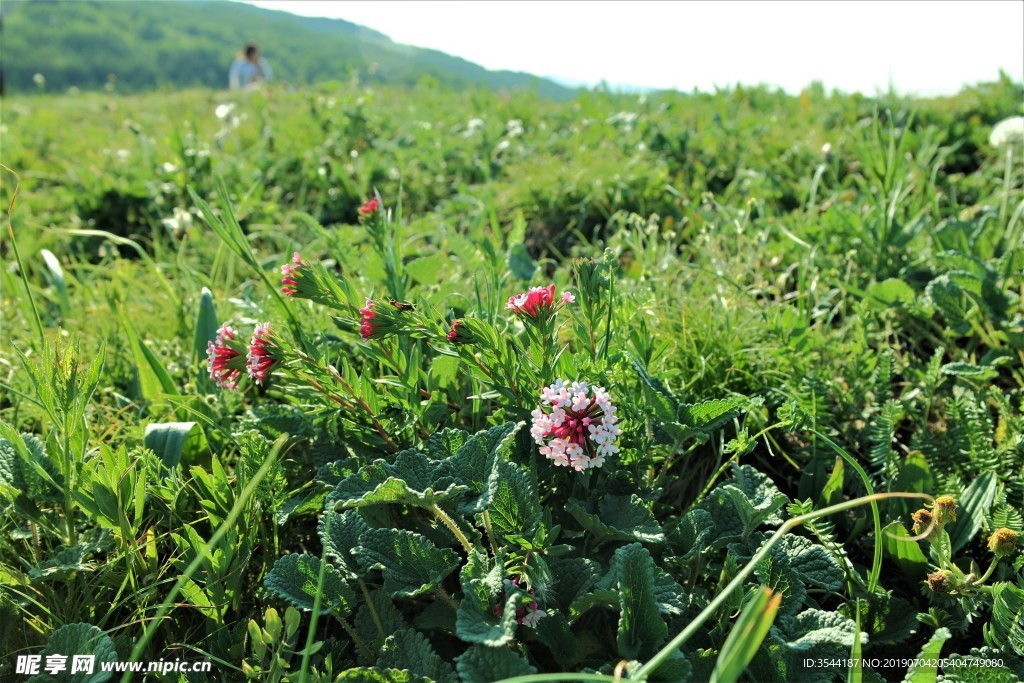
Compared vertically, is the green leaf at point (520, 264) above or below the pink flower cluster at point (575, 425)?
above

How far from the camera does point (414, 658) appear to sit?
118cm

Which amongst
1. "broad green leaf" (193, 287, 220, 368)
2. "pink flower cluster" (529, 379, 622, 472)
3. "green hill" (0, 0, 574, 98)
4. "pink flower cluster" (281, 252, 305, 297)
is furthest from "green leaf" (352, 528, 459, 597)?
"green hill" (0, 0, 574, 98)

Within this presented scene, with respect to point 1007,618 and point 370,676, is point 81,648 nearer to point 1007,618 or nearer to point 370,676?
point 370,676

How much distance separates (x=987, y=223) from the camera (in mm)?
2205

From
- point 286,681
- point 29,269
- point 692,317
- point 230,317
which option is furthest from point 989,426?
point 29,269

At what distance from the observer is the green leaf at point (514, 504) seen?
121 cm

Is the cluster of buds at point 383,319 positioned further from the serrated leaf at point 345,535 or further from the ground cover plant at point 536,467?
the serrated leaf at point 345,535

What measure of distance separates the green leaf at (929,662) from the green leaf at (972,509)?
14.0 inches

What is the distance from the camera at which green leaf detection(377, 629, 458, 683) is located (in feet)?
3.80

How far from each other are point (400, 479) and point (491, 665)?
1.00 feet

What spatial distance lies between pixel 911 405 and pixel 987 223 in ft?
2.65

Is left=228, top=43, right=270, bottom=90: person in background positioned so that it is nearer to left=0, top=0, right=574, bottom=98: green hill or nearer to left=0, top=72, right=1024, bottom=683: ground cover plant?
left=0, top=72, right=1024, bottom=683: ground cover plant

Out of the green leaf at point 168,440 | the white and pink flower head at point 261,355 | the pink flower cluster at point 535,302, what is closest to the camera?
the pink flower cluster at point 535,302

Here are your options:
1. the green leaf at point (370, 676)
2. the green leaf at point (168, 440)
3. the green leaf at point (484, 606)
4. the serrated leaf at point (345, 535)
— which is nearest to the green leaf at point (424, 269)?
the green leaf at point (168, 440)
